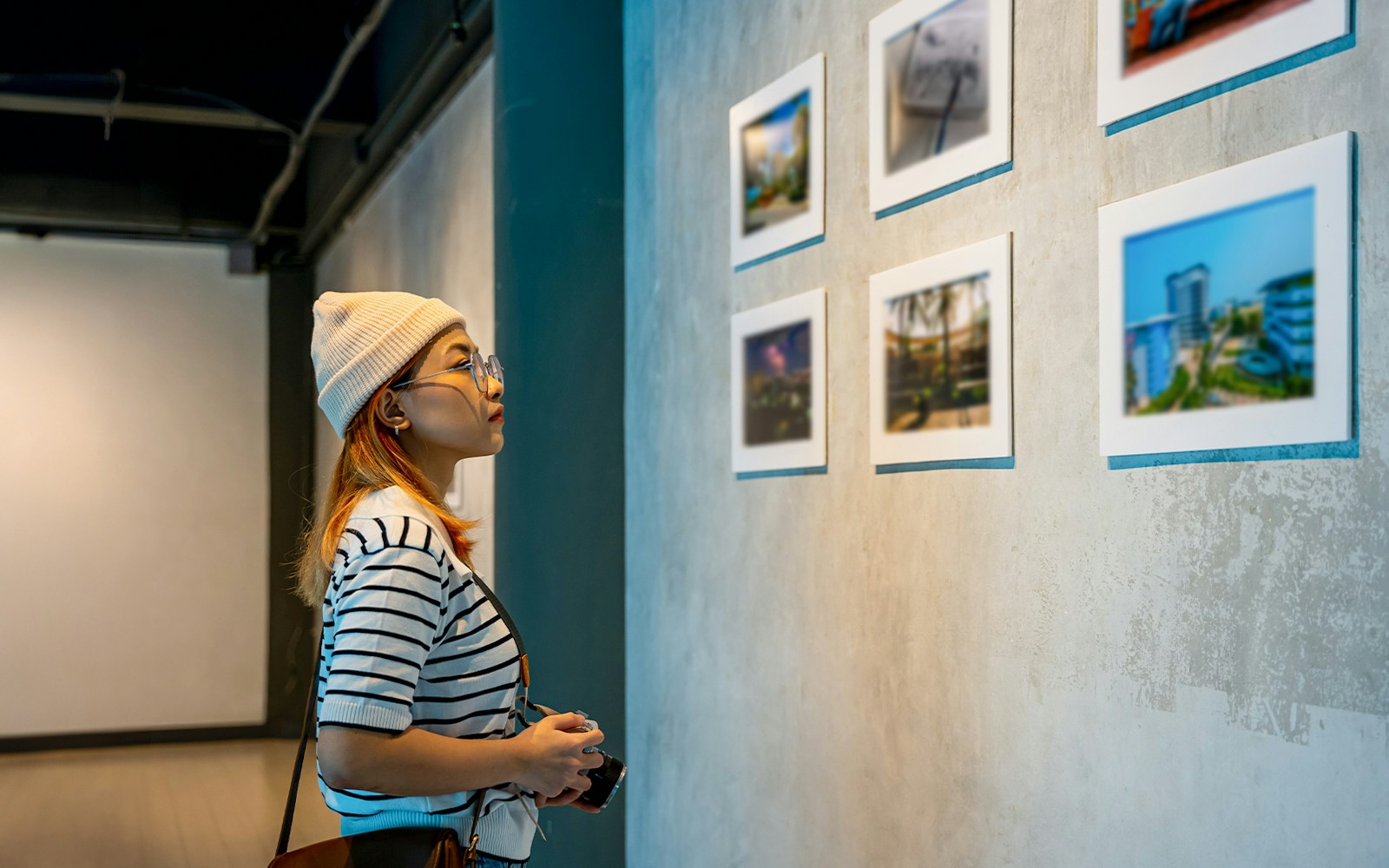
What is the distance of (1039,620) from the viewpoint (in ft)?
7.66

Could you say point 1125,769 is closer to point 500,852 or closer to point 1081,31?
point 500,852

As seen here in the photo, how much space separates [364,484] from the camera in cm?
173

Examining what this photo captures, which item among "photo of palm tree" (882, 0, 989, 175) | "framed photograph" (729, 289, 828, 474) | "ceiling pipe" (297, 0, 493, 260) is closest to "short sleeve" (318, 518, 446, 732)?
"photo of palm tree" (882, 0, 989, 175)

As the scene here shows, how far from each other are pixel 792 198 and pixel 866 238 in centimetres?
38

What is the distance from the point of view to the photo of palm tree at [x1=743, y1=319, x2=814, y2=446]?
3.17 meters

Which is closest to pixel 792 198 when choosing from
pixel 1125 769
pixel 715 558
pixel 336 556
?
pixel 715 558

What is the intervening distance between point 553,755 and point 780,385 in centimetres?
178

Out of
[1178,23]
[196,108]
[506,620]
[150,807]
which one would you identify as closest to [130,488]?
[150,807]

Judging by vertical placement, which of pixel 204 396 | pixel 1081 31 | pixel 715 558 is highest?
pixel 1081 31

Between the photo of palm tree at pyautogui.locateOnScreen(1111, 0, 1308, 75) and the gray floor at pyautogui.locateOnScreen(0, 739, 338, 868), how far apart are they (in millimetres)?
3937

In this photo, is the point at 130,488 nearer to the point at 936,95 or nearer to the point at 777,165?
the point at 777,165

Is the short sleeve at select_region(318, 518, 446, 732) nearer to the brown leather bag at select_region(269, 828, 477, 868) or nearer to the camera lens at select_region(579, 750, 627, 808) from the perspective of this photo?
the brown leather bag at select_region(269, 828, 477, 868)

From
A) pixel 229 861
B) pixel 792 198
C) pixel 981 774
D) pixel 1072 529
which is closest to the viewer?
pixel 1072 529

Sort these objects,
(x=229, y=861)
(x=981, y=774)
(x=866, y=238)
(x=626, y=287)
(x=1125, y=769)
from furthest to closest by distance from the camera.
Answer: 1. (x=229, y=861)
2. (x=626, y=287)
3. (x=866, y=238)
4. (x=981, y=774)
5. (x=1125, y=769)
